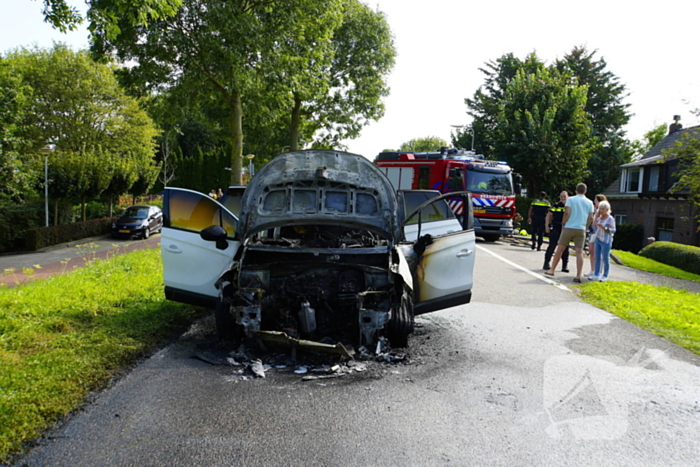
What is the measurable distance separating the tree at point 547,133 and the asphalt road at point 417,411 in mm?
28337

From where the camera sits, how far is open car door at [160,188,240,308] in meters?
5.93

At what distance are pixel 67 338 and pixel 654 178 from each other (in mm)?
34079

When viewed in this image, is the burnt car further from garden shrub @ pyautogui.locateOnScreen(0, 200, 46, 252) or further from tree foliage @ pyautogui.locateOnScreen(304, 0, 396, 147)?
tree foliage @ pyautogui.locateOnScreen(304, 0, 396, 147)

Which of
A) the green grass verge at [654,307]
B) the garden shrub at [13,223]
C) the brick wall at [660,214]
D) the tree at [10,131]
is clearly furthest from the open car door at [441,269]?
the garden shrub at [13,223]

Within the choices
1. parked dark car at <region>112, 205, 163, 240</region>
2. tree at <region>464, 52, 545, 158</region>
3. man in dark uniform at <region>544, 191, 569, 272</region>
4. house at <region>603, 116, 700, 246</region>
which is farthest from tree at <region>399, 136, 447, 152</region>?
man in dark uniform at <region>544, 191, 569, 272</region>

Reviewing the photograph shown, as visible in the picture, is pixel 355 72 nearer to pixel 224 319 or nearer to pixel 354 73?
pixel 354 73

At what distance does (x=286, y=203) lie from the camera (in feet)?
18.2

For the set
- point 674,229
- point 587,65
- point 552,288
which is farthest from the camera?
point 587,65

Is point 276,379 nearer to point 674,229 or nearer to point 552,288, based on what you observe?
point 552,288

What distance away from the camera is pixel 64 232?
26.7 m

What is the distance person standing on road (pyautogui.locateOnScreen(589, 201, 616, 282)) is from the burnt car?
5318mm

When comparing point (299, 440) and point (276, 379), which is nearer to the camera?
point (299, 440)

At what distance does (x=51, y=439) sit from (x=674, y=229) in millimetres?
31918

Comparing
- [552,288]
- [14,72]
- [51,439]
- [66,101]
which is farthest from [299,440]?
[66,101]
